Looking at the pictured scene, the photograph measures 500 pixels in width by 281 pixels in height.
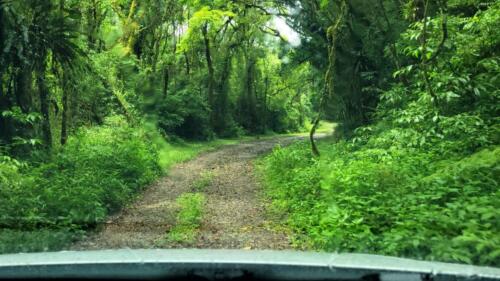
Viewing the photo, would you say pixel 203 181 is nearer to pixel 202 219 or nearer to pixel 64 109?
pixel 64 109

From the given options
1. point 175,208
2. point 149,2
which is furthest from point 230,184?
point 149,2

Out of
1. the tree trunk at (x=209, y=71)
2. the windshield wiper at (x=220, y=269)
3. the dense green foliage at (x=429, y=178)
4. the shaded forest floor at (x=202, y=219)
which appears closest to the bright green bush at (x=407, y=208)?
the dense green foliage at (x=429, y=178)

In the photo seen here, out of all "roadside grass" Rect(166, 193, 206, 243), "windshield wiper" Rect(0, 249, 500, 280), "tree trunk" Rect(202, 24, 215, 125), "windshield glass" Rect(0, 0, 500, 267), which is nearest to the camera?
"windshield wiper" Rect(0, 249, 500, 280)

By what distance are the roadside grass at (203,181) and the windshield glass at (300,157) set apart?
67 mm

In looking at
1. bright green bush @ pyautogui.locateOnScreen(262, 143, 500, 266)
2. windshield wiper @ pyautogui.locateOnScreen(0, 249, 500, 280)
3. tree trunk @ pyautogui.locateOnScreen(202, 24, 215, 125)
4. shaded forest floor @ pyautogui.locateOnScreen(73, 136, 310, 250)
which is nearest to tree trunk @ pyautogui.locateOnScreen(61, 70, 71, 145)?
shaded forest floor @ pyautogui.locateOnScreen(73, 136, 310, 250)

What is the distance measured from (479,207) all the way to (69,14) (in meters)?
9.48

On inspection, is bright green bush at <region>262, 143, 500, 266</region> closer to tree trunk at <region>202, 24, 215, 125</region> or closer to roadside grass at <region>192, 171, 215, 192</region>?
roadside grass at <region>192, 171, 215, 192</region>

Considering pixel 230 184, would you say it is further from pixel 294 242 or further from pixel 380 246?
pixel 380 246

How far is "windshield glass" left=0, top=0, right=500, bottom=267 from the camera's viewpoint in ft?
24.1

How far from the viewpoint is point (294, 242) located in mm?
8125

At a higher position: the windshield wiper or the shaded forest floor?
the windshield wiper

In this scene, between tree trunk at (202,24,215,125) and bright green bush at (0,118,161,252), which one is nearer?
bright green bush at (0,118,161,252)

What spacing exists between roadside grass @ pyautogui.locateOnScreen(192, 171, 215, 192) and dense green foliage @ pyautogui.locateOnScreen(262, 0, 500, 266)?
2.18 meters

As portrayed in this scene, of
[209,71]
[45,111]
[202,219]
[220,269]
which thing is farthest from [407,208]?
[209,71]
